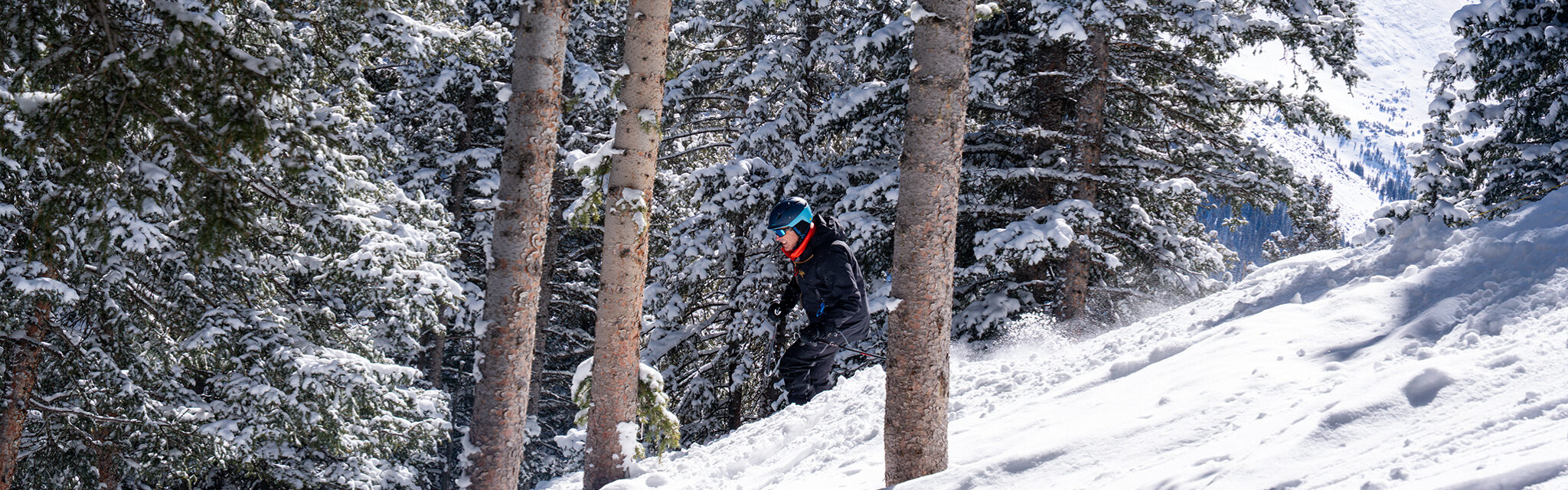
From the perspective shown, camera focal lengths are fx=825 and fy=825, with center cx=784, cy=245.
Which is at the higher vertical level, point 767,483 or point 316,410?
point 316,410

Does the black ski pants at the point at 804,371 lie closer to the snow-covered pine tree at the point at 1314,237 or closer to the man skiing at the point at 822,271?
the man skiing at the point at 822,271

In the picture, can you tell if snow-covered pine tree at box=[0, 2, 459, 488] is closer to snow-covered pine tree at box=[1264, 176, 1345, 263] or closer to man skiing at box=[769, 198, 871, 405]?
man skiing at box=[769, 198, 871, 405]

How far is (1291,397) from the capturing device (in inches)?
167

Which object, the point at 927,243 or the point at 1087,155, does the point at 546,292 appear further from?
the point at 927,243

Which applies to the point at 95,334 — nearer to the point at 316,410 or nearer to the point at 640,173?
the point at 316,410

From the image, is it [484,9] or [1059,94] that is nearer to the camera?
[1059,94]

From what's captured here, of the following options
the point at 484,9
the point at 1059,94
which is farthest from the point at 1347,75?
the point at 484,9

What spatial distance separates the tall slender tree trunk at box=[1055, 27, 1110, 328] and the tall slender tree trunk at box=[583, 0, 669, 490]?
6.41 meters

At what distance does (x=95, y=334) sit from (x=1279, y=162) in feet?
47.1

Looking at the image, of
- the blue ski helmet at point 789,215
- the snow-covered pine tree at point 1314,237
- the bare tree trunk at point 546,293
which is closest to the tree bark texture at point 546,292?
the bare tree trunk at point 546,293

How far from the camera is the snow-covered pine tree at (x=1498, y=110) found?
10422 mm

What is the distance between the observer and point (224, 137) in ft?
13.8

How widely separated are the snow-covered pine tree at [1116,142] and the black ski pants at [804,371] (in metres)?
2.87

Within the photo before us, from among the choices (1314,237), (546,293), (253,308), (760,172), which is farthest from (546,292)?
(1314,237)
